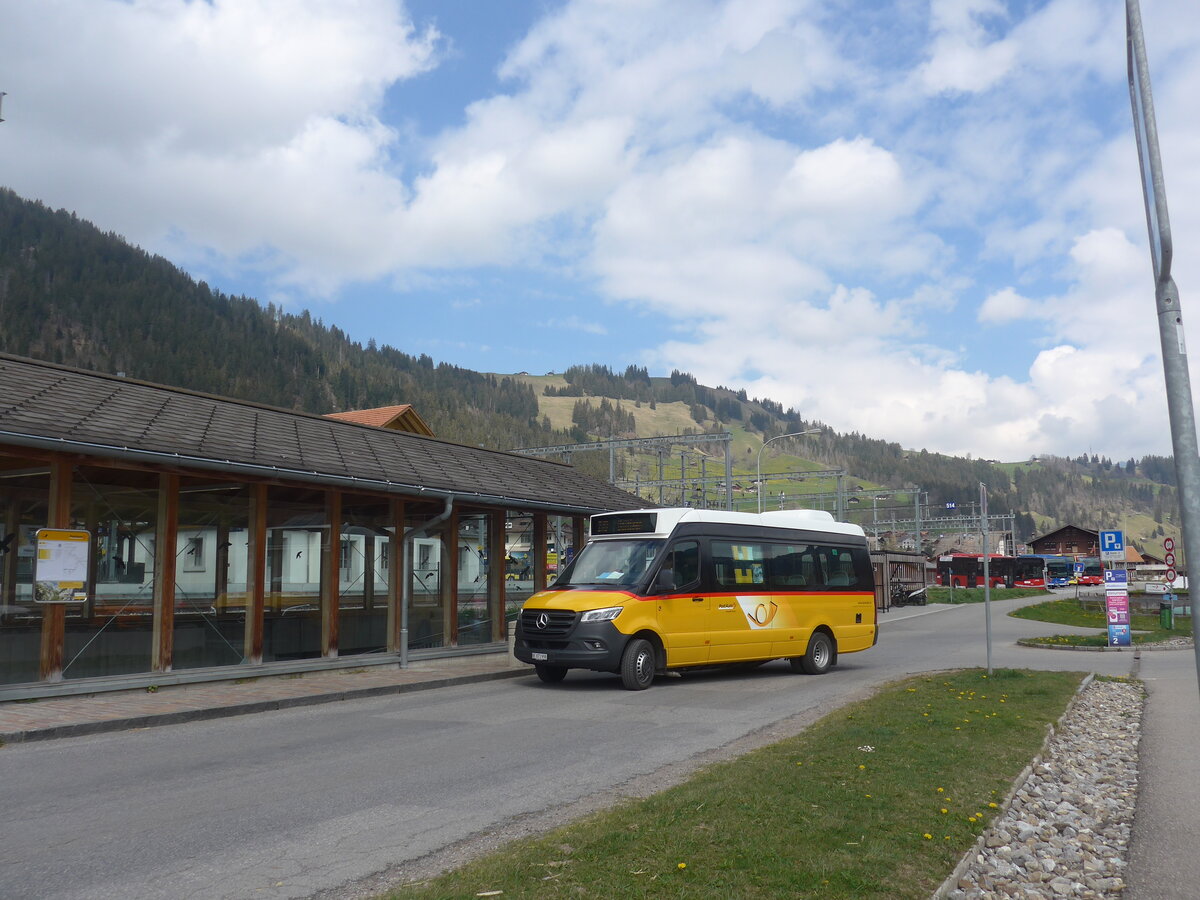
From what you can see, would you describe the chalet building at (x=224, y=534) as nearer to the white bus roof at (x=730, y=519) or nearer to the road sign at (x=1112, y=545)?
the white bus roof at (x=730, y=519)

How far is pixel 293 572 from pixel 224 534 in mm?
1680

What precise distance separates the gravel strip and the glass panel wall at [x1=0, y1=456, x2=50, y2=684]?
11.9 m

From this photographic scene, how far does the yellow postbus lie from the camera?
49.2 feet

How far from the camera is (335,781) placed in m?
Answer: 8.20

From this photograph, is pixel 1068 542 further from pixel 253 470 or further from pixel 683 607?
pixel 253 470

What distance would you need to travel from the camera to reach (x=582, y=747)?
999 cm

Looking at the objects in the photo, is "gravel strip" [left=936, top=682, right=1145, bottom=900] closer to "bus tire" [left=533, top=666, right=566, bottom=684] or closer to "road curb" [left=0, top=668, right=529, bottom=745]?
"bus tire" [left=533, top=666, right=566, bottom=684]

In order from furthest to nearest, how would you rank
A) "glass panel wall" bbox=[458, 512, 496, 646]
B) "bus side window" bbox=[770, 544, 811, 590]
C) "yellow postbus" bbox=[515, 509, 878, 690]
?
"glass panel wall" bbox=[458, 512, 496, 646] → "bus side window" bbox=[770, 544, 811, 590] → "yellow postbus" bbox=[515, 509, 878, 690]

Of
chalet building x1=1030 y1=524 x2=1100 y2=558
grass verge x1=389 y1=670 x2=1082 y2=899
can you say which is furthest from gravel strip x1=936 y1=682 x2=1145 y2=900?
chalet building x1=1030 y1=524 x2=1100 y2=558

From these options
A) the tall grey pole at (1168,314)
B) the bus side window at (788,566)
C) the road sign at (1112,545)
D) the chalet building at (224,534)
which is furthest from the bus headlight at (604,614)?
the road sign at (1112,545)

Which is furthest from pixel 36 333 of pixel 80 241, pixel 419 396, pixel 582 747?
pixel 582 747

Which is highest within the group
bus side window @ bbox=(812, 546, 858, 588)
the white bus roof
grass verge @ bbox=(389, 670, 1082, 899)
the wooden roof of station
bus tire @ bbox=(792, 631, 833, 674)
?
the wooden roof of station

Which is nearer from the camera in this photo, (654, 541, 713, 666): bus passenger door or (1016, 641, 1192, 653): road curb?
(654, 541, 713, 666): bus passenger door

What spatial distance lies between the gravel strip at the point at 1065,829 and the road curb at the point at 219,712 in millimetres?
9190
